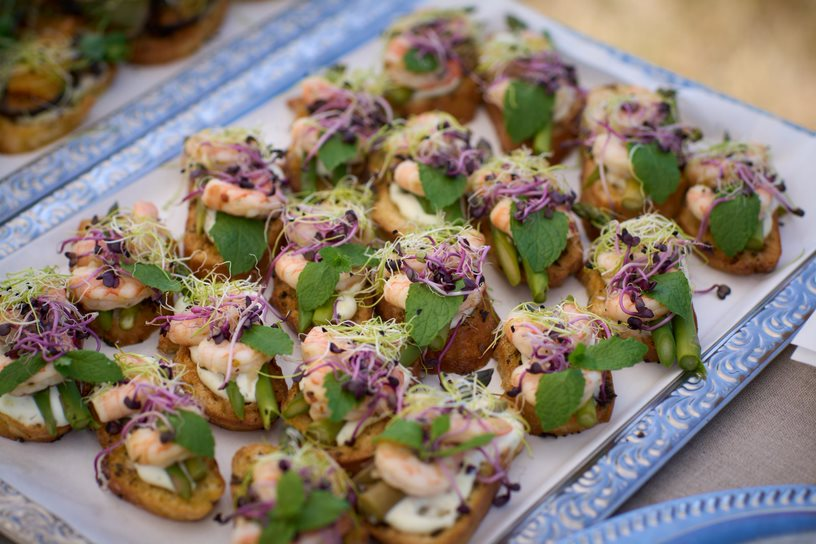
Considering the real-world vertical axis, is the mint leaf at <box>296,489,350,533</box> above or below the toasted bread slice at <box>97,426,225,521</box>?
above

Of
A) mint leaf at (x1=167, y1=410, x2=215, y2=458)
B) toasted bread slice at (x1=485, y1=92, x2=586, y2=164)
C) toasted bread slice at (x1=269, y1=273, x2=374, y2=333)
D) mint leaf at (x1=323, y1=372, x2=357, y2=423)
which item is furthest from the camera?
toasted bread slice at (x1=485, y1=92, x2=586, y2=164)

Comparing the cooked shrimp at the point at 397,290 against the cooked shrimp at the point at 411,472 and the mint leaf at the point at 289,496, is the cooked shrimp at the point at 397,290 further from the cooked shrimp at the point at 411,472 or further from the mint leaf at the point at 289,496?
the mint leaf at the point at 289,496

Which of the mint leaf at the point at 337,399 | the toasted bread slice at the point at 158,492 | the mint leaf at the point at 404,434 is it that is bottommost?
the toasted bread slice at the point at 158,492

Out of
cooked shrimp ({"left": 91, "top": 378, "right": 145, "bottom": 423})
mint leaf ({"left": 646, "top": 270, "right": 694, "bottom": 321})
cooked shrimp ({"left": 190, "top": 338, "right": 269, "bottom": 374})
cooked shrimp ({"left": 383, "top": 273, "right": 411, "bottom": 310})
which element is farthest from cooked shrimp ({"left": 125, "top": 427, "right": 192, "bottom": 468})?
mint leaf ({"left": 646, "top": 270, "right": 694, "bottom": 321})

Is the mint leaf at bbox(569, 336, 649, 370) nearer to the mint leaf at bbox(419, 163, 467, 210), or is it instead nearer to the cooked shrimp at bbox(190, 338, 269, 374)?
the mint leaf at bbox(419, 163, 467, 210)

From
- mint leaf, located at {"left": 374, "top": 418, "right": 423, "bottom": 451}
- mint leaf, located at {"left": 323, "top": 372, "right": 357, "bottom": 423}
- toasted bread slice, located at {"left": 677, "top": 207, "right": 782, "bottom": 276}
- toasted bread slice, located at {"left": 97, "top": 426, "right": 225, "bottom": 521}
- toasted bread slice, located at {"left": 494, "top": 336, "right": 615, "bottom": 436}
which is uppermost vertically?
mint leaf, located at {"left": 374, "top": 418, "right": 423, "bottom": 451}

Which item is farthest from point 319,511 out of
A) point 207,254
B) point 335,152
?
point 335,152

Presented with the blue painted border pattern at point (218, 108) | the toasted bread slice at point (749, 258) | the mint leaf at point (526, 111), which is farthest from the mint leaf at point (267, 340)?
the toasted bread slice at point (749, 258)

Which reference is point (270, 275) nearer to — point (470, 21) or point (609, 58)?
point (470, 21)
